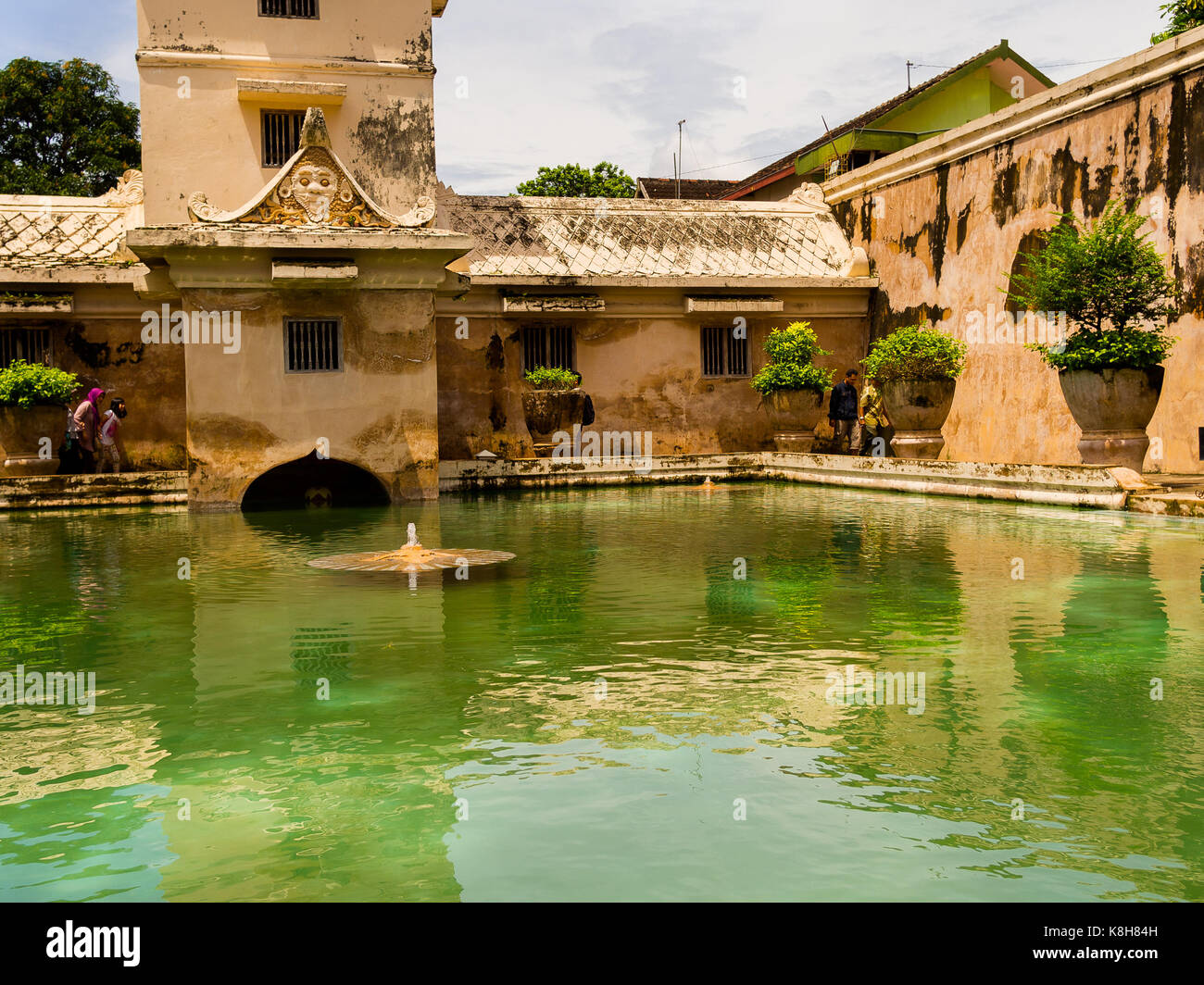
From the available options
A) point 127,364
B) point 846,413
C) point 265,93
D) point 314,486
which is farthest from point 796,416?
point 127,364

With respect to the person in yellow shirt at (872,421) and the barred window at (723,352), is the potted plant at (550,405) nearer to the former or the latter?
the barred window at (723,352)

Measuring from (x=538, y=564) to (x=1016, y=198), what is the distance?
36.0 ft

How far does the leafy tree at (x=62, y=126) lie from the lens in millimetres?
31359

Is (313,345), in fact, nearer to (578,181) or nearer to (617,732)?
(617,732)

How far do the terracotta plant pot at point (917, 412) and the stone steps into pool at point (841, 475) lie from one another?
0.77m

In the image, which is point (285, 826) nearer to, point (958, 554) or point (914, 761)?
point (914, 761)

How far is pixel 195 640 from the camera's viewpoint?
20.0 ft

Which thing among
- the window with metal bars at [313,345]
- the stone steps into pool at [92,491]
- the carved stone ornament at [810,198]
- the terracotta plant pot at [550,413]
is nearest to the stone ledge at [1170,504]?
the window with metal bars at [313,345]

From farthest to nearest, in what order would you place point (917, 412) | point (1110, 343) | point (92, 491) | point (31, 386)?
1. point (917, 412)
2. point (31, 386)
3. point (92, 491)
4. point (1110, 343)

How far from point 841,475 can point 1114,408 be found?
4.40 meters

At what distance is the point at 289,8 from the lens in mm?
15680
